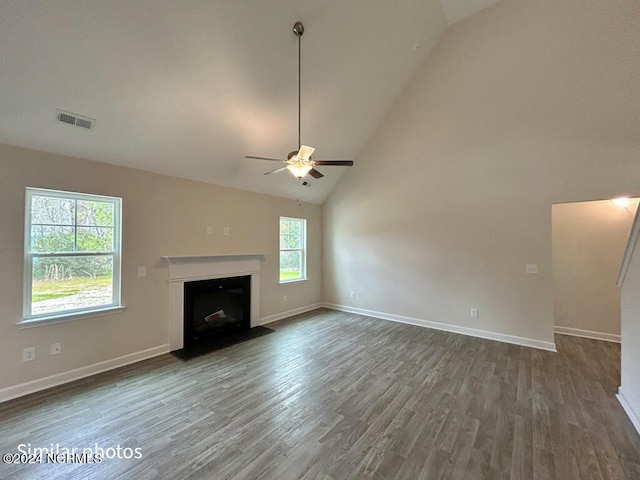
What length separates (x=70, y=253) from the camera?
3006 millimetres

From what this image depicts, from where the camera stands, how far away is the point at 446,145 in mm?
4551

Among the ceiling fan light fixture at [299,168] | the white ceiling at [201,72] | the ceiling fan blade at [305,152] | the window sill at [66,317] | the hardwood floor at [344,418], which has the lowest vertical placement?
the hardwood floor at [344,418]

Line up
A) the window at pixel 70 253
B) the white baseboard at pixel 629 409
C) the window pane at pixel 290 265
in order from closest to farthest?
the white baseboard at pixel 629 409 → the window at pixel 70 253 → the window pane at pixel 290 265

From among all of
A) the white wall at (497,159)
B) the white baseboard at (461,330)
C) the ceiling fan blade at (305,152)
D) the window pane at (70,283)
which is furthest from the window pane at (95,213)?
the white baseboard at (461,330)

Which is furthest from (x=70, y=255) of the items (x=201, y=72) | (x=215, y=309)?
(x=201, y=72)

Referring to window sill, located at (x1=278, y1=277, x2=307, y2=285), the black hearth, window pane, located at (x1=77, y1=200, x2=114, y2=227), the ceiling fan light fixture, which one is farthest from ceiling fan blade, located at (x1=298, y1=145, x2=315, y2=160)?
window sill, located at (x1=278, y1=277, x2=307, y2=285)

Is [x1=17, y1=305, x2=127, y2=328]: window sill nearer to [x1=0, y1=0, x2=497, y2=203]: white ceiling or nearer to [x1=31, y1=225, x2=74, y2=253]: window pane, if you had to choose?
[x1=31, y1=225, x2=74, y2=253]: window pane

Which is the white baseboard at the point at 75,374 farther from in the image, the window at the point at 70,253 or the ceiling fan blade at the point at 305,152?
the ceiling fan blade at the point at 305,152

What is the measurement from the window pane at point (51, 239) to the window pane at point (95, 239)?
0.09 m

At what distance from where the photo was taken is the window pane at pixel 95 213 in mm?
3113

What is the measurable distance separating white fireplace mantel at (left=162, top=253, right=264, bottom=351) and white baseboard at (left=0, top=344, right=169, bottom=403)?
276 millimetres

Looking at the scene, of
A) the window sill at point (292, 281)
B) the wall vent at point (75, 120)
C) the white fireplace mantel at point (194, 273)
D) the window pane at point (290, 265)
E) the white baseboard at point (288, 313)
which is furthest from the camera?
the window pane at point (290, 265)

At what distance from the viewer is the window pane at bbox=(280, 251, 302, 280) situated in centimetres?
561

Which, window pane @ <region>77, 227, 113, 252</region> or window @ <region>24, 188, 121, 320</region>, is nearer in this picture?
window @ <region>24, 188, 121, 320</region>
